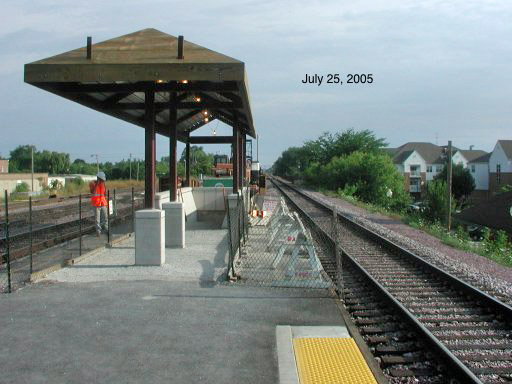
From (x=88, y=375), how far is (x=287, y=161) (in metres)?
160

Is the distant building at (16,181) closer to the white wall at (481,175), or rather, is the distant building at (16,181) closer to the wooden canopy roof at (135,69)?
the wooden canopy roof at (135,69)

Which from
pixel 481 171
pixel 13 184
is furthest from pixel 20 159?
pixel 481 171

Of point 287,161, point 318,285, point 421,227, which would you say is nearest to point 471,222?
point 421,227

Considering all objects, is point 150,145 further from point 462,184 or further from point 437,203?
point 462,184

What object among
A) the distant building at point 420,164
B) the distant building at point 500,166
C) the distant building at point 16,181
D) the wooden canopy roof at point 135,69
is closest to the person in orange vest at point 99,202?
the wooden canopy roof at point 135,69

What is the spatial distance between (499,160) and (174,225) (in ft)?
275

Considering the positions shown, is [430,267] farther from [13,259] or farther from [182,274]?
[13,259]

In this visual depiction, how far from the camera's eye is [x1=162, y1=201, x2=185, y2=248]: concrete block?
12586 mm

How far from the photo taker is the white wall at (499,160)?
82.9 metres

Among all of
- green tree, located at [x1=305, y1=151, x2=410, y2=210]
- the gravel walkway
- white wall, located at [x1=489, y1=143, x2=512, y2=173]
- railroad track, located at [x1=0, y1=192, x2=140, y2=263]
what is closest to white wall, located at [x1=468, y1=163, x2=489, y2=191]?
white wall, located at [x1=489, y1=143, x2=512, y2=173]

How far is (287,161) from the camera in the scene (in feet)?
539

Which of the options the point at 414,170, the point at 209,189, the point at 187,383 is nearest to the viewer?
the point at 187,383

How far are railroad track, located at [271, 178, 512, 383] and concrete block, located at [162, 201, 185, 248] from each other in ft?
11.0

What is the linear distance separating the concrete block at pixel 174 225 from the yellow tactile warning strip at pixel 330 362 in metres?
6.75
